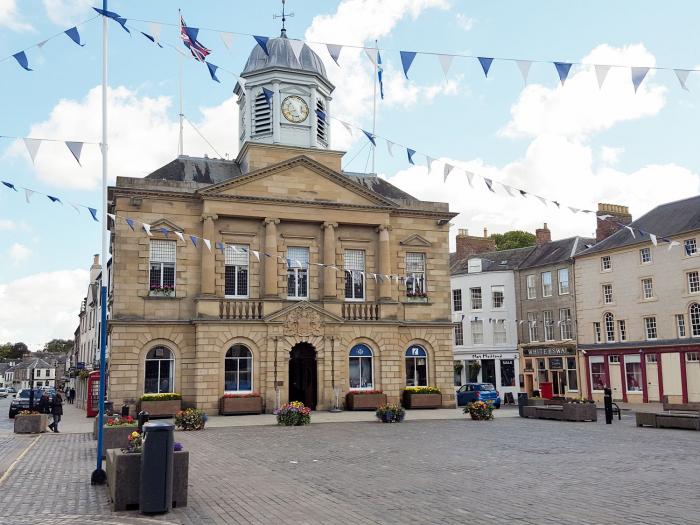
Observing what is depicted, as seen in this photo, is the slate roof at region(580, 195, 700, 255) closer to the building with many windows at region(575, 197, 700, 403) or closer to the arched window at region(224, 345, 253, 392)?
the building with many windows at region(575, 197, 700, 403)

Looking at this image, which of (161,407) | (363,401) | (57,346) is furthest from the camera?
(57,346)

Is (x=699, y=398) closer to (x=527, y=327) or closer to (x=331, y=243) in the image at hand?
(x=527, y=327)

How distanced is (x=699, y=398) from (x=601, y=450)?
976 inches

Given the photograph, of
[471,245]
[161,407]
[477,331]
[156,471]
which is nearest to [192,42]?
[156,471]

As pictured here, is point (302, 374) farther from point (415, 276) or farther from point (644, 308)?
point (644, 308)

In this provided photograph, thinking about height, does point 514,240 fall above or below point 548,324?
above

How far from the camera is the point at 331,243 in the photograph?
33.7 metres

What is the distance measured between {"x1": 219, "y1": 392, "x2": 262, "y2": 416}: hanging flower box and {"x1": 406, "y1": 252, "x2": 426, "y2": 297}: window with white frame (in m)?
9.74

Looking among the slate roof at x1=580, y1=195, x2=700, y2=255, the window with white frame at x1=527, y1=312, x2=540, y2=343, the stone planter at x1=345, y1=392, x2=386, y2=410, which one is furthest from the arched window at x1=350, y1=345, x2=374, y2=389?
the window with white frame at x1=527, y1=312, x2=540, y2=343

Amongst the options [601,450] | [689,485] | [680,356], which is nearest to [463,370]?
[680,356]

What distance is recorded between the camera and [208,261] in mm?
31625


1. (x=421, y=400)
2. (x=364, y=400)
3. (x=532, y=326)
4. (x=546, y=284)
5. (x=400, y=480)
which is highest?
(x=546, y=284)

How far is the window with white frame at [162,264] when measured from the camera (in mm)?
31609

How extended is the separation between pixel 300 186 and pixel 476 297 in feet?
80.3
